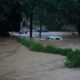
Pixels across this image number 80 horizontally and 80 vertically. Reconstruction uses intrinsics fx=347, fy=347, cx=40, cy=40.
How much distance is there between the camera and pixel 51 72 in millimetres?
15680

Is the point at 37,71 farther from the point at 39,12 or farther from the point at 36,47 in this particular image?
the point at 39,12

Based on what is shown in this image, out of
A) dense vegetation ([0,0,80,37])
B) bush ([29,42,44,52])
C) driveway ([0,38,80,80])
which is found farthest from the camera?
dense vegetation ([0,0,80,37])

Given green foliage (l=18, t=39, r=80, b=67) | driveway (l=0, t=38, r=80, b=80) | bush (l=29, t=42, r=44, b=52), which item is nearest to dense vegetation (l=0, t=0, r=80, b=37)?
green foliage (l=18, t=39, r=80, b=67)

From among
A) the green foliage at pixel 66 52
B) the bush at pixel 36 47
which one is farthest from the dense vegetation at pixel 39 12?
the bush at pixel 36 47

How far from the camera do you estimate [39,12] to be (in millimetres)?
49250

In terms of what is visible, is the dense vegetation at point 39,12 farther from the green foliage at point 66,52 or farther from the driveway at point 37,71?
the driveway at point 37,71

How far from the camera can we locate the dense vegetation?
37188 millimetres

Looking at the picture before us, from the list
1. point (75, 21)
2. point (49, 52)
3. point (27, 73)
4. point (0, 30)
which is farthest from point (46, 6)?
point (27, 73)

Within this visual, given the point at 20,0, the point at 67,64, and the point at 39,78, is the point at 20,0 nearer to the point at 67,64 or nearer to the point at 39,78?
the point at 67,64

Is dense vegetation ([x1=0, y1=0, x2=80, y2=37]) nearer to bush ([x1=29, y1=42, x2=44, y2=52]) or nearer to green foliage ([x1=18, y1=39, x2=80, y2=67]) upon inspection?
green foliage ([x1=18, y1=39, x2=80, y2=67])

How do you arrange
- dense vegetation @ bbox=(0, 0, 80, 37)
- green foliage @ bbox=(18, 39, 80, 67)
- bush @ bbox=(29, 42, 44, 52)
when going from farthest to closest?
dense vegetation @ bbox=(0, 0, 80, 37) → bush @ bbox=(29, 42, 44, 52) → green foliage @ bbox=(18, 39, 80, 67)

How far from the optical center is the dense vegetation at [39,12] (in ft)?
122

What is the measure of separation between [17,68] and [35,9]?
31.6 m

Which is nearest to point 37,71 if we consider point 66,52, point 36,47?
point 66,52
